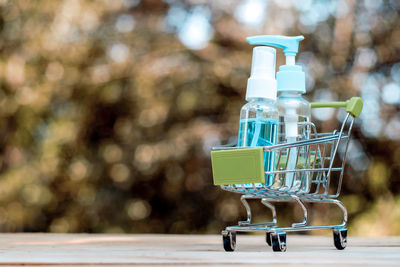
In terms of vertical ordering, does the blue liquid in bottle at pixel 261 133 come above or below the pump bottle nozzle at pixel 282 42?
below

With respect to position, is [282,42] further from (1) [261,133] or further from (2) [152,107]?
(2) [152,107]

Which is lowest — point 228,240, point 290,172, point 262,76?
point 228,240

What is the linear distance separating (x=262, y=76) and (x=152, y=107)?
1.77 metres

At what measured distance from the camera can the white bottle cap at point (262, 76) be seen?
808mm

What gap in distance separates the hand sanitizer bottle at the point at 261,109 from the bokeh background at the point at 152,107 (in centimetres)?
165

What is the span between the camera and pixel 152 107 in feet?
8.41

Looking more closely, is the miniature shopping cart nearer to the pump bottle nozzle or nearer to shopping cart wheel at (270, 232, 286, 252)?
shopping cart wheel at (270, 232, 286, 252)

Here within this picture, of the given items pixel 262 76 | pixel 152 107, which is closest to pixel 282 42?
pixel 262 76

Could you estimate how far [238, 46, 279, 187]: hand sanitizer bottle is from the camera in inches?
31.8

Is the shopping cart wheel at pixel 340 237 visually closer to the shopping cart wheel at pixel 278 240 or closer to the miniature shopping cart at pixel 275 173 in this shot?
the miniature shopping cart at pixel 275 173

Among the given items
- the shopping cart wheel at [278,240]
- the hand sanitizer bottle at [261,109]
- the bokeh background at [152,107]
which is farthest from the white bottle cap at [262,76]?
the bokeh background at [152,107]

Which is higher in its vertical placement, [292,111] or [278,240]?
[292,111]

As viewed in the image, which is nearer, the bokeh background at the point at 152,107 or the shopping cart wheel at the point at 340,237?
the shopping cart wheel at the point at 340,237

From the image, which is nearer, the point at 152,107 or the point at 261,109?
the point at 261,109
